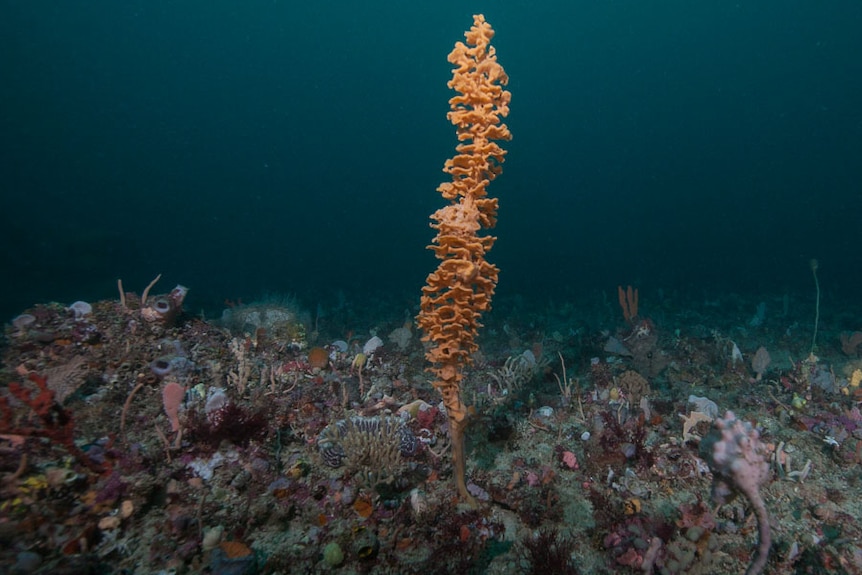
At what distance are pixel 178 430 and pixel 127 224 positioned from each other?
127m

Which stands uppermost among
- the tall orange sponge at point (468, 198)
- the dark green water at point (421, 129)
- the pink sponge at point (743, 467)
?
the dark green water at point (421, 129)

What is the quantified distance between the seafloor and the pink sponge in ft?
0.42

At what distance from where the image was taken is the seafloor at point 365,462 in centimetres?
336

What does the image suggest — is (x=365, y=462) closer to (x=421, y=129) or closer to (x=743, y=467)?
(x=743, y=467)

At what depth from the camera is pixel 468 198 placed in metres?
3.21

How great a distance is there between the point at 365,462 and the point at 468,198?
3138mm

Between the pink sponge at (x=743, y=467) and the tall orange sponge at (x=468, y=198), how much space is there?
6.61ft

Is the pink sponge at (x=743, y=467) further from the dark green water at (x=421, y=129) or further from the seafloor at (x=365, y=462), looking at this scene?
the dark green water at (x=421, y=129)

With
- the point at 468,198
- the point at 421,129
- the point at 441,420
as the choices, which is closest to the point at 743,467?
the point at 468,198

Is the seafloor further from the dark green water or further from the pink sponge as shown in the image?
the dark green water

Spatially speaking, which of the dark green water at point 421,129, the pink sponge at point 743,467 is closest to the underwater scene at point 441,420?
the pink sponge at point 743,467

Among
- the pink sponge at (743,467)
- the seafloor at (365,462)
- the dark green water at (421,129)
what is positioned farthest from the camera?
the dark green water at (421,129)

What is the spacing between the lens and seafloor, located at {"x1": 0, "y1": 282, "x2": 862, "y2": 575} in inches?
132

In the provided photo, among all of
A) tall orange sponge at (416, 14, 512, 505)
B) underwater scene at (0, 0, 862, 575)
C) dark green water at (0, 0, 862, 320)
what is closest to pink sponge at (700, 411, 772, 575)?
underwater scene at (0, 0, 862, 575)
